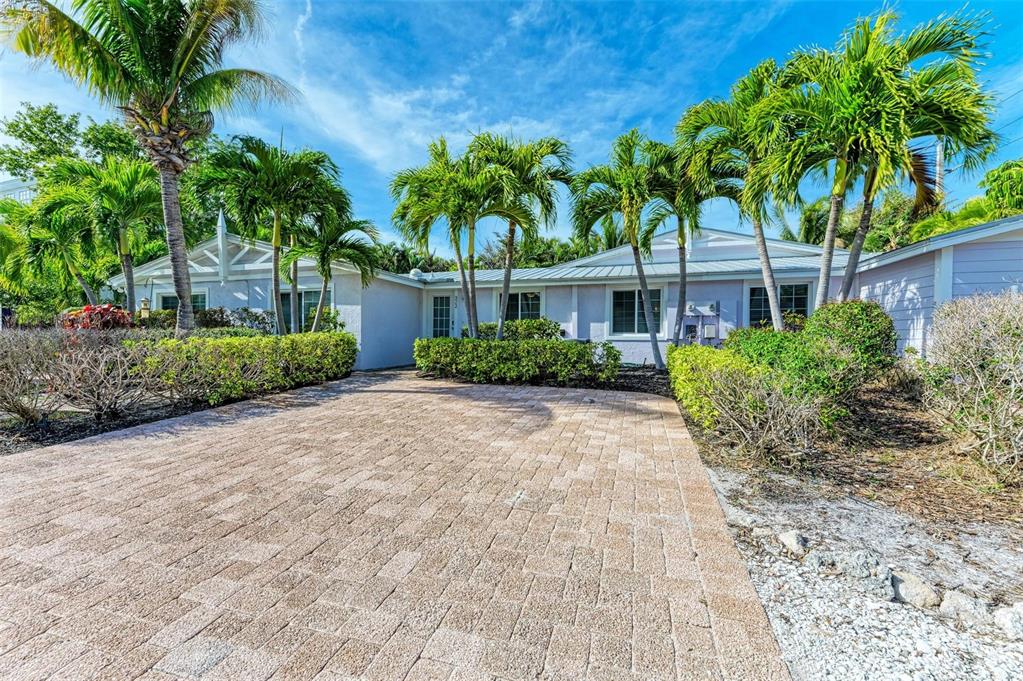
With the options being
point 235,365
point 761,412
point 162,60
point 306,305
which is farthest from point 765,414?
point 306,305

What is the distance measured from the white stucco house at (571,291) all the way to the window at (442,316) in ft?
0.12

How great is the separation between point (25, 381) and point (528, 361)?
7.84m

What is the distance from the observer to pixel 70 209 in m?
12.5

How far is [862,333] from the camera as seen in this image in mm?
5418

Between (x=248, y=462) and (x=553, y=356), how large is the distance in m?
6.57

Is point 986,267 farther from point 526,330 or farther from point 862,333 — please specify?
point 526,330

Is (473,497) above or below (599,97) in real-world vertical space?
below

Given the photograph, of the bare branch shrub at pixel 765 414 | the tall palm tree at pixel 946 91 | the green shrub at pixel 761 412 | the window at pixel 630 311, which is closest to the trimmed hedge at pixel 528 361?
the window at pixel 630 311

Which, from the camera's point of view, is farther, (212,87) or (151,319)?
(151,319)

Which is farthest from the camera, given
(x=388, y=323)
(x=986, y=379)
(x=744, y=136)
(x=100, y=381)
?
(x=388, y=323)

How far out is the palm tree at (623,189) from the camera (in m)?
9.59

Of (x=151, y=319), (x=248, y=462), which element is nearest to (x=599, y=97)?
(x=248, y=462)

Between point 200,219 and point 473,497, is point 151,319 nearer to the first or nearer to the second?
point 200,219

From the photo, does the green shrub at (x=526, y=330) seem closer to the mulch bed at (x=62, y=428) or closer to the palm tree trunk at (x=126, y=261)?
the mulch bed at (x=62, y=428)
